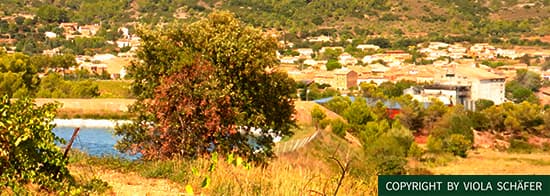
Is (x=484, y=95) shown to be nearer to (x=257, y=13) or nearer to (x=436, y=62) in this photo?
(x=436, y=62)

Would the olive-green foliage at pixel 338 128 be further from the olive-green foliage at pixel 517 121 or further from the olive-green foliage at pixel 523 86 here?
the olive-green foliage at pixel 523 86

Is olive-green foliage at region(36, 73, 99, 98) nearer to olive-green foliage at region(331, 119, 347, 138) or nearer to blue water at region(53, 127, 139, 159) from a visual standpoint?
olive-green foliage at region(331, 119, 347, 138)

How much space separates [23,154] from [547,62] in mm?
54823

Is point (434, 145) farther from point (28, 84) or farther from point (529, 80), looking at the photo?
point (529, 80)

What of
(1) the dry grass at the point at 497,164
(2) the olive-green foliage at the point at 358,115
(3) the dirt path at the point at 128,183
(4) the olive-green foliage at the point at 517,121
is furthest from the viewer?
(4) the olive-green foliage at the point at 517,121

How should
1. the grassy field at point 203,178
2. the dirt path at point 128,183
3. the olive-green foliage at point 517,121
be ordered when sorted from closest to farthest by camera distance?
1. the grassy field at point 203,178
2. the dirt path at point 128,183
3. the olive-green foliage at point 517,121

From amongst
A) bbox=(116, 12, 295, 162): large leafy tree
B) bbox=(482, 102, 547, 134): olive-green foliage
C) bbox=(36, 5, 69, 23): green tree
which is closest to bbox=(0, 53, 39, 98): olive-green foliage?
bbox=(116, 12, 295, 162): large leafy tree

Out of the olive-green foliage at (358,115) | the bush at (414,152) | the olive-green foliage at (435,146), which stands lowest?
the olive-green foliage at (435,146)

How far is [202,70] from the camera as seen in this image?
7711 mm

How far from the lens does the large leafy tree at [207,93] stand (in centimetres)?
741

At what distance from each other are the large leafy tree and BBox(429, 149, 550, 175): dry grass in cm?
946

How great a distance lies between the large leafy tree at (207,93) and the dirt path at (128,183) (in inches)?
50.9

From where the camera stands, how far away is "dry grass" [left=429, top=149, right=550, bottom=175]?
704 inches

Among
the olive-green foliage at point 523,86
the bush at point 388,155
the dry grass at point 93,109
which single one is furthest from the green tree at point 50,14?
the dry grass at point 93,109
